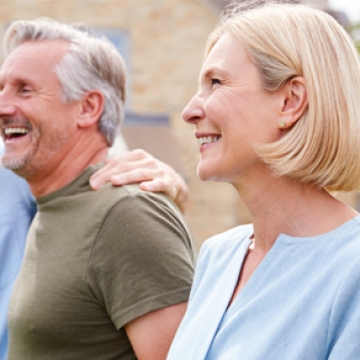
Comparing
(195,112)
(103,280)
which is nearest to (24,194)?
(103,280)

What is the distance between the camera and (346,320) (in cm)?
193

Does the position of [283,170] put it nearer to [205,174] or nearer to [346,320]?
[205,174]

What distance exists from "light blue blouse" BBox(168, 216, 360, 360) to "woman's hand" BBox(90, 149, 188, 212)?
2.51 feet

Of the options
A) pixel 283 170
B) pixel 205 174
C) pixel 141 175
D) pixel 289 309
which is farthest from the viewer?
pixel 141 175

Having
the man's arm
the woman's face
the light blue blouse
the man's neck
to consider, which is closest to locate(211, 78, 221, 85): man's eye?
the woman's face

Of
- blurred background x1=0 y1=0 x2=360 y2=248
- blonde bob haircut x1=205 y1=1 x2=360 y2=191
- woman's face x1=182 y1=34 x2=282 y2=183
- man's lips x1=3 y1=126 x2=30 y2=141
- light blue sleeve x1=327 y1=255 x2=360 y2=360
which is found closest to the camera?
light blue sleeve x1=327 y1=255 x2=360 y2=360

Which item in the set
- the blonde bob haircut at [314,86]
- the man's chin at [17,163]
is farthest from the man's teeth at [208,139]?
the man's chin at [17,163]

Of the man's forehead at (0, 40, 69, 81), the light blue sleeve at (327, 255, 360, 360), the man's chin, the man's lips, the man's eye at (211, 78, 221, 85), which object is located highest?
the man's eye at (211, 78, 221, 85)

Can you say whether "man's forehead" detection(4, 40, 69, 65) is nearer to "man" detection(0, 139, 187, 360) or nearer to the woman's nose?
"man" detection(0, 139, 187, 360)

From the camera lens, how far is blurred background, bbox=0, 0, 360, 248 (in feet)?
44.0

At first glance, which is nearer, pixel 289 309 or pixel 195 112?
pixel 289 309

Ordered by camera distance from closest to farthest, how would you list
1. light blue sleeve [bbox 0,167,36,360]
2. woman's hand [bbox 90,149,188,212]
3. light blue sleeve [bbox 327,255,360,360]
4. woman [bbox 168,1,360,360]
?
1. light blue sleeve [bbox 327,255,360,360]
2. woman [bbox 168,1,360,360]
3. woman's hand [bbox 90,149,188,212]
4. light blue sleeve [bbox 0,167,36,360]

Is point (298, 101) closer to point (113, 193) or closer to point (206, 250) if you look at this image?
point (206, 250)

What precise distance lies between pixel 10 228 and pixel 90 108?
2.36 feet
